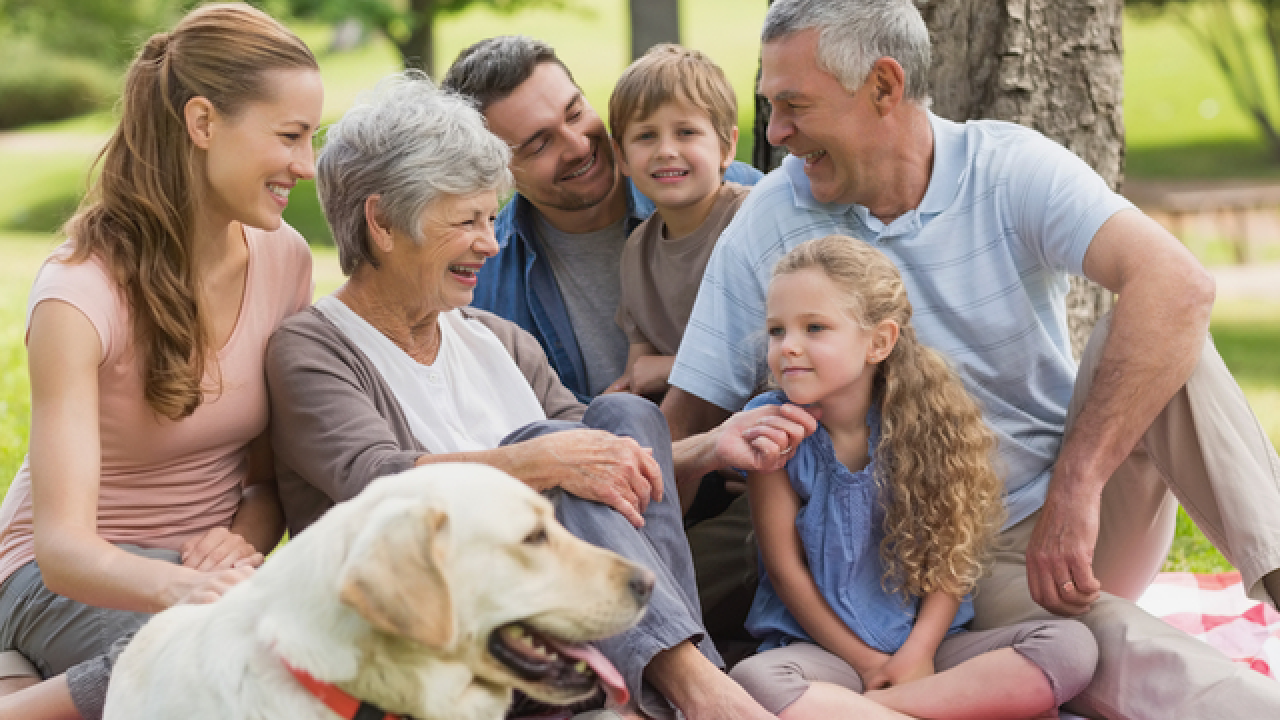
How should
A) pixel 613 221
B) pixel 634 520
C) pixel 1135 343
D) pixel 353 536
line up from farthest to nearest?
1. pixel 613 221
2. pixel 1135 343
3. pixel 634 520
4. pixel 353 536

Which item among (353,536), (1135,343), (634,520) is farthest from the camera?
(1135,343)

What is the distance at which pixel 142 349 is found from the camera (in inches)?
121

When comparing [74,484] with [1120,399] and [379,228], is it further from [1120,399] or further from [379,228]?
[1120,399]

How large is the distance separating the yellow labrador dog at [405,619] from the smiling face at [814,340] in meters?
1.01

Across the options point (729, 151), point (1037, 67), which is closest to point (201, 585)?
point (729, 151)

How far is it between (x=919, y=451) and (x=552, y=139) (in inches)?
70.2

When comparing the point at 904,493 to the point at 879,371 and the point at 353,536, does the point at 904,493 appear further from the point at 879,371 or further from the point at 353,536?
the point at 353,536

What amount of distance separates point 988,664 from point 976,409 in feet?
2.20

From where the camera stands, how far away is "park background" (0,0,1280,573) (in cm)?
1242

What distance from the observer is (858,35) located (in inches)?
141

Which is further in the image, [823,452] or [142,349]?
[823,452]

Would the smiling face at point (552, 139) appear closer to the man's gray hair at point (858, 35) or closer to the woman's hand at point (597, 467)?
the man's gray hair at point (858, 35)

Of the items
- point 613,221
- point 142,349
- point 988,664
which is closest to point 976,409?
point 988,664

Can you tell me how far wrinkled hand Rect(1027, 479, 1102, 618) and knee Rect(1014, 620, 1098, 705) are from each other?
0.08 metres
